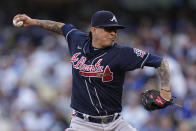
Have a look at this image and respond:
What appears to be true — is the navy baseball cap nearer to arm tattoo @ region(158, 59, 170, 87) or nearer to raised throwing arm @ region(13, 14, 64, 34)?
arm tattoo @ region(158, 59, 170, 87)

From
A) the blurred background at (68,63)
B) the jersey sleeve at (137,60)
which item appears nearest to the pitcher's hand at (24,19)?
the jersey sleeve at (137,60)

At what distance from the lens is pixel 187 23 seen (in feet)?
38.3

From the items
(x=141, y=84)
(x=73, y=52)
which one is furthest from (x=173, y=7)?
(x=73, y=52)

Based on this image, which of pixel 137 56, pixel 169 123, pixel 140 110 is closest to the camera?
pixel 137 56

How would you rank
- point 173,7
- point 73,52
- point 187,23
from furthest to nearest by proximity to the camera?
1. point 173,7
2. point 187,23
3. point 73,52

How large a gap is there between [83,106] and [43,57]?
250 inches

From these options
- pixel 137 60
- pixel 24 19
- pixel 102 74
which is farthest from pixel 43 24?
pixel 137 60

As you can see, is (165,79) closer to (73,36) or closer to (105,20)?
(105,20)

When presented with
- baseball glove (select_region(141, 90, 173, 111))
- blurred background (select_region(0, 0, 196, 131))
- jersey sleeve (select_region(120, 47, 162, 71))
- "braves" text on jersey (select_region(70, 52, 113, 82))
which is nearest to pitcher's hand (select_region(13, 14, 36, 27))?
"braves" text on jersey (select_region(70, 52, 113, 82))

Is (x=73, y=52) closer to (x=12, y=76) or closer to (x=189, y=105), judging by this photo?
(x=189, y=105)

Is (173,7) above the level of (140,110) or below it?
above

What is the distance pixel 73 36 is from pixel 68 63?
18.2ft

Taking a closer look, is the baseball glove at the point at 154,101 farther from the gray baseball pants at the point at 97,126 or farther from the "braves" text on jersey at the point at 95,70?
the "braves" text on jersey at the point at 95,70

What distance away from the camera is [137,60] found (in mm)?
5590
